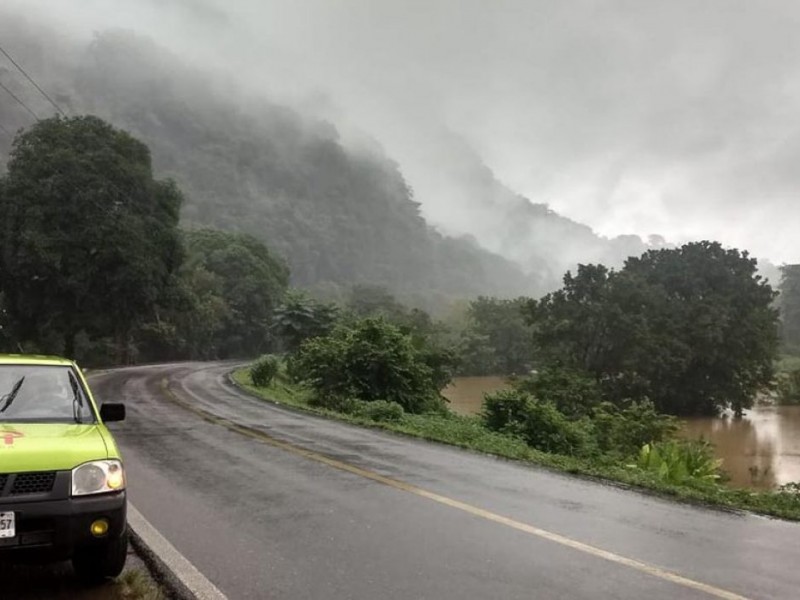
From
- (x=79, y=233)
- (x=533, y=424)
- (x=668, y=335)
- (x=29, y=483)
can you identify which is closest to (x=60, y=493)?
(x=29, y=483)

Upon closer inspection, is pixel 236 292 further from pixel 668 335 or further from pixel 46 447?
pixel 46 447

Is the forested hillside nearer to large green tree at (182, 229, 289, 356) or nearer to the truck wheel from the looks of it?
large green tree at (182, 229, 289, 356)

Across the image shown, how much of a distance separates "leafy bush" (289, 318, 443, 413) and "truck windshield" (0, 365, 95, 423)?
17005mm

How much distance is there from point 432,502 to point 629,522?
207cm

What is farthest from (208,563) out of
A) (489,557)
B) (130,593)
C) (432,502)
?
(432,502)

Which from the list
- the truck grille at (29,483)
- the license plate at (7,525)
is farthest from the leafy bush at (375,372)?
the license plate at (7,525)

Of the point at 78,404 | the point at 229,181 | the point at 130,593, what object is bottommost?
the point at 130,593

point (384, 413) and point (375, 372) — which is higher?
point (375, 372)

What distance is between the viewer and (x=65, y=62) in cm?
16712

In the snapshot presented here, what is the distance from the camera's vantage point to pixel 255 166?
16512 centimetres

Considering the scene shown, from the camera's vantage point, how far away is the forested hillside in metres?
145

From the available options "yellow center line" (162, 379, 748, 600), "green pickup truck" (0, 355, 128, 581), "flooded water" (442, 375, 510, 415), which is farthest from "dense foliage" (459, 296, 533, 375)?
"green pickup truck" (0, 355, 128, 581)

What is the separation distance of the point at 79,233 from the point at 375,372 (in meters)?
18.9

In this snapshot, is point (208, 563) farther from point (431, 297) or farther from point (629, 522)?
point (431, 297)
